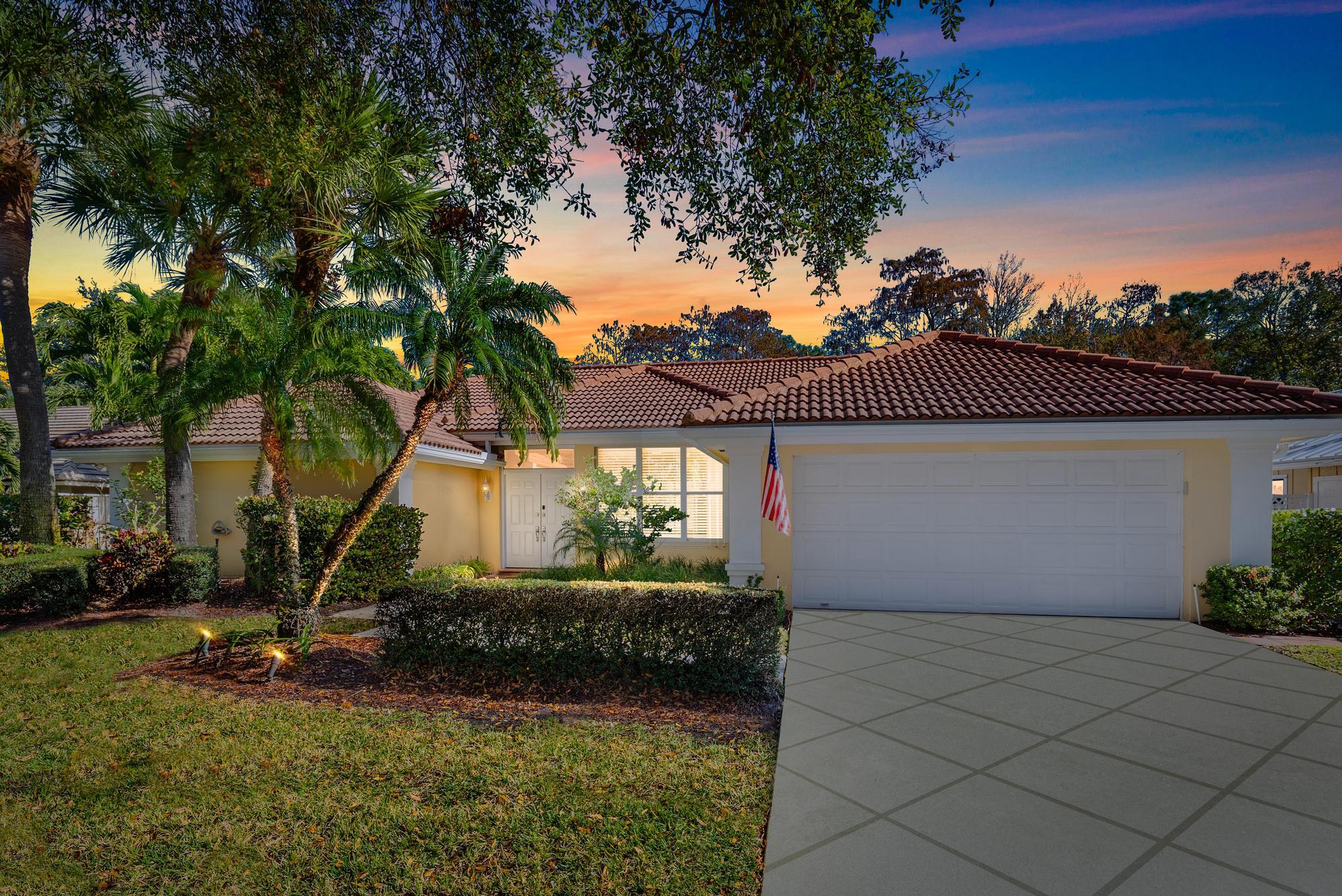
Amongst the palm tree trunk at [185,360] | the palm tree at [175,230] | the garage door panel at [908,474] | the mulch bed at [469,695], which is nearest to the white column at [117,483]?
the palm tree at [175,230]

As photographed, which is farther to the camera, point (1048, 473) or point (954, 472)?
point (954, 472)

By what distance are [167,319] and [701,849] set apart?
15.0 metres

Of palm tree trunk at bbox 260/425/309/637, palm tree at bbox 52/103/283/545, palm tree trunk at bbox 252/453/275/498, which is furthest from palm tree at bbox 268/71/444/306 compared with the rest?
palm tree trunk at bbox 252/453/275/498

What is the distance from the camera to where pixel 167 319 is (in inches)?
526

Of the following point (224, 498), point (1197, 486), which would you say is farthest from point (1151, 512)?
point (224, 498)

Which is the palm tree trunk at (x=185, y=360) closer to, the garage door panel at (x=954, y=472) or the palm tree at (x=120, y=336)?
the palm tree at (x=120, y=336)

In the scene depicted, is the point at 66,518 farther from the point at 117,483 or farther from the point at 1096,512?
the point at 1096,512

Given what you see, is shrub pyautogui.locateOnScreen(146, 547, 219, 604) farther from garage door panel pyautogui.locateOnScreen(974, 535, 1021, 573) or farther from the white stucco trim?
garage door panel pyautogui.locateOnScreen(974, 535, 1021, 573)

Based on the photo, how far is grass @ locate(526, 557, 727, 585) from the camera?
10648 millimetres

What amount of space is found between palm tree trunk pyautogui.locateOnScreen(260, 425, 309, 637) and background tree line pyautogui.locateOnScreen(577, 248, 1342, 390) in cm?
2998

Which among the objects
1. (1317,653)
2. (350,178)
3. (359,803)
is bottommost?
(1317,653)

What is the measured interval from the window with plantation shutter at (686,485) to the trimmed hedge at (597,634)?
7.16 m

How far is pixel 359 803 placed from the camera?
404cm

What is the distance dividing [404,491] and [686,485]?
5.76m
